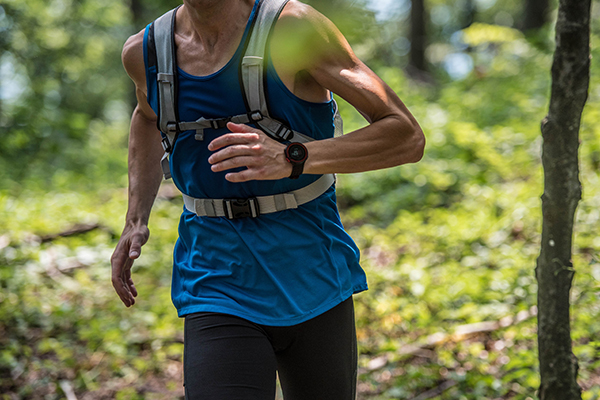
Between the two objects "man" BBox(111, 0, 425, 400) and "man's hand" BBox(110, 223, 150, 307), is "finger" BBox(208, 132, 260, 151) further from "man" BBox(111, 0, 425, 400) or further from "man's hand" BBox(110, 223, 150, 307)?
"man's hand" BBox(110, 223, 150, 307)

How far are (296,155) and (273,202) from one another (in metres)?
0.29

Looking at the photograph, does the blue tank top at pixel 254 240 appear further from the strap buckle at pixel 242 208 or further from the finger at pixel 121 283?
the finger at pixel 121 283

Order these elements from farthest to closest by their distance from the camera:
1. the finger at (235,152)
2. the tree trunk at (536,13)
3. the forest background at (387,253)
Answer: the tree trunk at (536,13) → the forest background at (387,253) → the finger at (235,152)

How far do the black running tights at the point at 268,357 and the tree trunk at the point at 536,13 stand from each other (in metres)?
13.8

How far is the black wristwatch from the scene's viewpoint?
172cm

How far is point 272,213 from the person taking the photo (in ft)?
6.44

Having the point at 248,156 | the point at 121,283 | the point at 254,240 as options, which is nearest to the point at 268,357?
the point at 254,240

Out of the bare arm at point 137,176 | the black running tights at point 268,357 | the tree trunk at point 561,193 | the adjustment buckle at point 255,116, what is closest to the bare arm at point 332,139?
the adjustment buckle at point 255,116

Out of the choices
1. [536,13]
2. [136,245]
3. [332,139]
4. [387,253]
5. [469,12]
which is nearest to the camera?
[332,139]

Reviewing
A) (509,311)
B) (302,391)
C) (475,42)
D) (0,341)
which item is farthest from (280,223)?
(475,42)

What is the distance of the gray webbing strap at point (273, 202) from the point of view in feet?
6.37

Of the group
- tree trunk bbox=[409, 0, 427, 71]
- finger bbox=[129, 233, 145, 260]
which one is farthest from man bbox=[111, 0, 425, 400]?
tree trunk bbox=[409, 0, 427, 71]

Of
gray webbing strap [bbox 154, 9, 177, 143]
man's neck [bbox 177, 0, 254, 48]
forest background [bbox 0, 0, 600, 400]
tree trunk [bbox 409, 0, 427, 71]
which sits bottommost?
forest background [bbox 0, 0, 600, 400]

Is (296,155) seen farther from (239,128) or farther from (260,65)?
(260,65)
